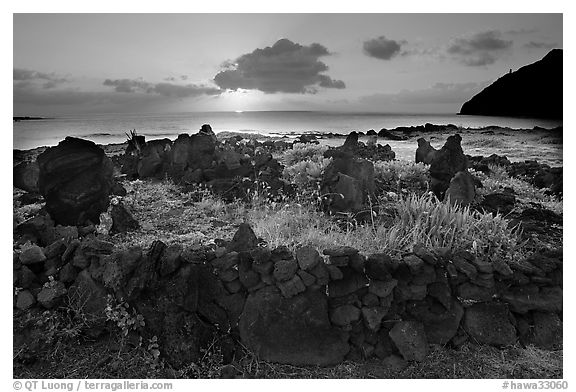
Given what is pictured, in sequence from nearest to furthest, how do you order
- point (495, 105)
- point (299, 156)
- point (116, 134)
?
1. point (495, 105)
2. point (116, 134)
3. point (299, 156)

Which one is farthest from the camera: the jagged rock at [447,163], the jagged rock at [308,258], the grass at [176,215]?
the jagged rock at [447,163]

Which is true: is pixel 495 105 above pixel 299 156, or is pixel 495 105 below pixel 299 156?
above

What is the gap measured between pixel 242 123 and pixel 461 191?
2.40 m

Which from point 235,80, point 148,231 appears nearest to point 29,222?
point 148,231

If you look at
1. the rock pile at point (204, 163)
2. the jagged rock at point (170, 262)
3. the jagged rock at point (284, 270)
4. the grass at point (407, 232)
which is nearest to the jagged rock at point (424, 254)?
the grass at point (407, 232)

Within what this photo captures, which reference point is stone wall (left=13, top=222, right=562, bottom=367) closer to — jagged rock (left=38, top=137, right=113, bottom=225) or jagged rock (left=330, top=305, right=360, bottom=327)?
jagged rock (left=330, top=305, right=360, bottom=327)

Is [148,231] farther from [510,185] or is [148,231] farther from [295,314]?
[510,185]

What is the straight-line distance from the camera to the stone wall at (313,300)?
3.45m

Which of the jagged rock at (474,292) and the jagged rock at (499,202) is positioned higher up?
the jagged rock at (499,202)

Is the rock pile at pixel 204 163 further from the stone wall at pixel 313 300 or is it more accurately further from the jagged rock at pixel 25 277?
the jagged rock at pixel 25 277

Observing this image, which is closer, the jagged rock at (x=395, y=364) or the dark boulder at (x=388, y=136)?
the jagged rock at (x=395, y=364)
